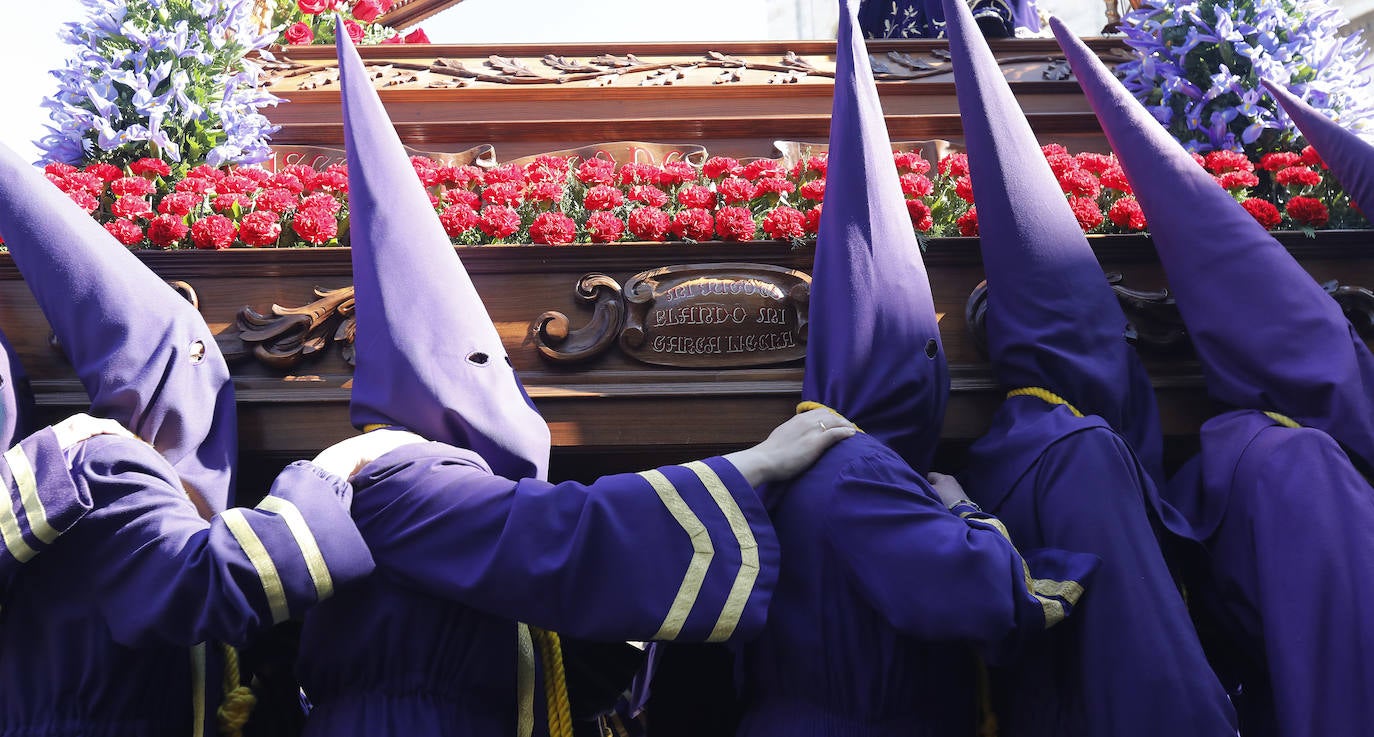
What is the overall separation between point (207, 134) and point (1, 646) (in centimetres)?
176

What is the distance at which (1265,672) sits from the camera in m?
2.46

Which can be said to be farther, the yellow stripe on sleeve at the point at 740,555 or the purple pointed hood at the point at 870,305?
the purple pointed hood at the point at 870,305

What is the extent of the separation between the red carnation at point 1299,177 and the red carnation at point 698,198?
155cm

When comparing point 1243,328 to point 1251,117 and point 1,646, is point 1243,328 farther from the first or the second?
point 1,646

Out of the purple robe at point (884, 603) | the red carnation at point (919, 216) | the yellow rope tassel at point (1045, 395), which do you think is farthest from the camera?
the red carnation at point (919, 216)

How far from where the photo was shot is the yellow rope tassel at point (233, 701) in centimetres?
235

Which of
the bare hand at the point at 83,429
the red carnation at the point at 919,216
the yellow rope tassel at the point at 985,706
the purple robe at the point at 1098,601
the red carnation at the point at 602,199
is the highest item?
the red carnation at the point at 602,199

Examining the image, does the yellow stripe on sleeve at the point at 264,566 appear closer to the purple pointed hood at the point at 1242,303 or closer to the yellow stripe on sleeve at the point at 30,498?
the yellow stripe on sleeve at the point at 30,498

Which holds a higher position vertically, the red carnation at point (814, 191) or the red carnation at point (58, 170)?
the red carnation at point (58, 170)

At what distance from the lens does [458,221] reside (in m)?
2.97

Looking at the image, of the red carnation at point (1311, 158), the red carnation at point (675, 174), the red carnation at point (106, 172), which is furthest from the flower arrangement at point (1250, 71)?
the red carnation at point (106, 172)

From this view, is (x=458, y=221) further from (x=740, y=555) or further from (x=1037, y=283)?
(x=1037, y=283)

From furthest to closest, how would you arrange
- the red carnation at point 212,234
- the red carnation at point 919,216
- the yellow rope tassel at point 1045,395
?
the red carnation at point 919,216, the red carnation at point 212,234, the yellow rope tassel at point 1045,395

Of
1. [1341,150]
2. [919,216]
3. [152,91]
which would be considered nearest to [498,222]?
[919,216]
